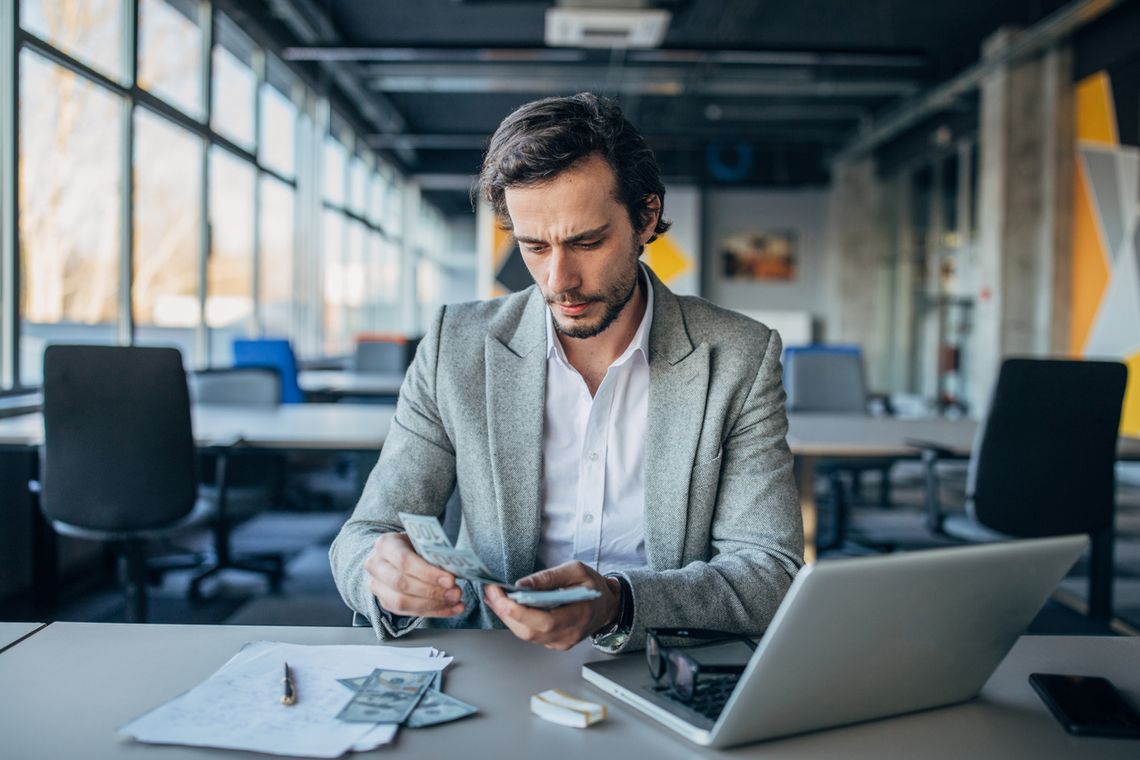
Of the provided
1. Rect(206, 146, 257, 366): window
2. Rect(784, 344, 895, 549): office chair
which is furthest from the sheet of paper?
Rect(206, 146, 257, 366): window

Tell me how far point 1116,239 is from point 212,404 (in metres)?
6.84

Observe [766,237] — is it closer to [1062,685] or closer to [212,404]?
[212,404]

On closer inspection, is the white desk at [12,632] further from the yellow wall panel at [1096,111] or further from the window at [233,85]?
the yellow wall panel at [1096,111]

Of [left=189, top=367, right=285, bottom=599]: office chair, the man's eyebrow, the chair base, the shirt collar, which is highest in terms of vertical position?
the man's eyebrow

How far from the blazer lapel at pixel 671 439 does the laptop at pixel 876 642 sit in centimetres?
47

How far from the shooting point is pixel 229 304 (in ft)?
23.9

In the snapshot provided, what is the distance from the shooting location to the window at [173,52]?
5672mm

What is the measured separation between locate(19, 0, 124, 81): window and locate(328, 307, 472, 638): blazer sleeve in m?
3.83

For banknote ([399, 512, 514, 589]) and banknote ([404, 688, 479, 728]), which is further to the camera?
banknote ([399, 512, 514, 589])

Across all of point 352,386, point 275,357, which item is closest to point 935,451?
point 352,386

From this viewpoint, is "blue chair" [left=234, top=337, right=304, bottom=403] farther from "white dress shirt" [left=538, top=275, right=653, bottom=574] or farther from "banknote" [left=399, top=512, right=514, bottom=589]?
"banknote" [left=399, top=512, right=514, bottom=589]

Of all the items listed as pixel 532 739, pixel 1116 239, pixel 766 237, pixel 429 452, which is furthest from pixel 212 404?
pixel 766 237

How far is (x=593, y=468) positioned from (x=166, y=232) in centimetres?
539

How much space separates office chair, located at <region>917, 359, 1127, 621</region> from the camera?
304 centimetres
